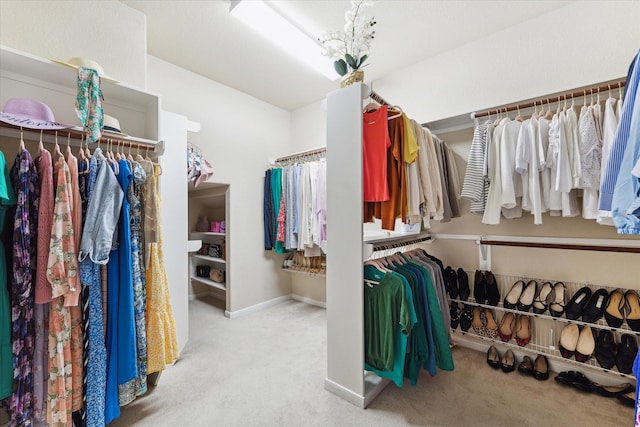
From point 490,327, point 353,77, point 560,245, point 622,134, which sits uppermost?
point 353,77

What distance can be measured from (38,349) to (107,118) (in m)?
1.31

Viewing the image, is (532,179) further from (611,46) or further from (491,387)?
(491,387)

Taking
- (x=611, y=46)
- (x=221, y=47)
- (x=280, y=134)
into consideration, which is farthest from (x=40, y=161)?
(x=611, y=46)

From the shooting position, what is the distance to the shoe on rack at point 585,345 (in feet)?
5.79

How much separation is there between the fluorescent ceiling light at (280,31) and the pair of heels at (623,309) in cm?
298

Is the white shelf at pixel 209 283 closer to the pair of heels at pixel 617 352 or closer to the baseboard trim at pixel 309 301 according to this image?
the baseboard trim at pixel 309 301

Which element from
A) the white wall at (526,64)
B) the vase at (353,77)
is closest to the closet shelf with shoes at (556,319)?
the white wall at (526,64)

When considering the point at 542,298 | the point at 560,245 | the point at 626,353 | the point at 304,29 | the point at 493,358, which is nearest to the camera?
the point at 626,353

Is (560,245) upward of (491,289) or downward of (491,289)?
upward

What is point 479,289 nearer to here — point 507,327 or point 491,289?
point 491,289

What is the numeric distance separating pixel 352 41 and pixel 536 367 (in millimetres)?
2677

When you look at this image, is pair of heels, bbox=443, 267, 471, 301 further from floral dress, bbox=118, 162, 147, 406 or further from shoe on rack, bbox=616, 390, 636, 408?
floral dress, bbox=118, 162, 147, 406

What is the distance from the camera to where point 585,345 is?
179 cm

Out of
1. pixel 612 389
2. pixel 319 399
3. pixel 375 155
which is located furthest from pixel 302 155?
pixel 612 389
